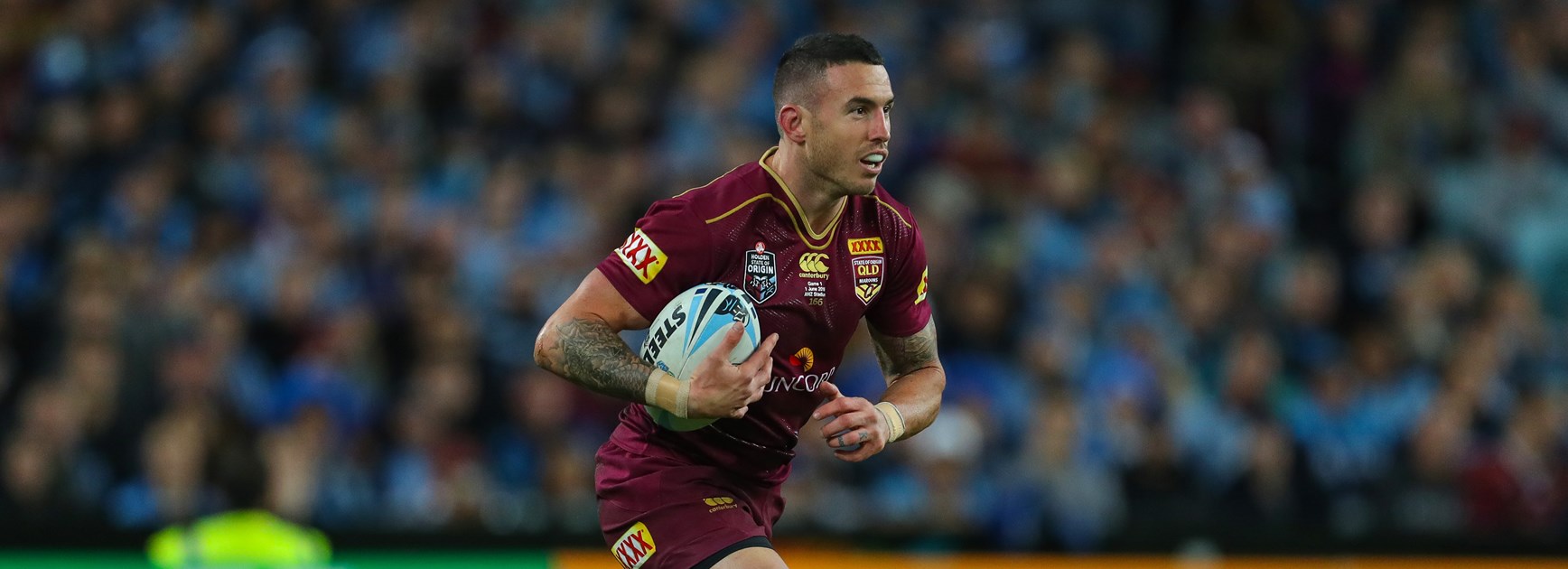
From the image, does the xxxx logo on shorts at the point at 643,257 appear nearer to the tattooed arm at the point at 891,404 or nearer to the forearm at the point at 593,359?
the forearm at the point at 593,359

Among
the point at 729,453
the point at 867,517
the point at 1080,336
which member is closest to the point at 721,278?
the point at 729,453

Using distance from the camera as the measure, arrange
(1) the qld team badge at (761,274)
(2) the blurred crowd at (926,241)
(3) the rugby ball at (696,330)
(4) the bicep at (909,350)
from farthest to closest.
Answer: (2) the blurred crowd at (926,241)
(4) the bicep at (909,350)
(1) the qld team badge at (761,274)
(3) the rugby ball at (696,330)

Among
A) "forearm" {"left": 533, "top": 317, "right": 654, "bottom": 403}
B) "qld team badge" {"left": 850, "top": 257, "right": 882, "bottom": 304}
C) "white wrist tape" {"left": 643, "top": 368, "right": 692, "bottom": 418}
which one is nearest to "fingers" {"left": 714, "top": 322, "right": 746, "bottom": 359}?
"white wrist tape" {"left": 643, "top": 368, "right": 692, "bottom": 418}

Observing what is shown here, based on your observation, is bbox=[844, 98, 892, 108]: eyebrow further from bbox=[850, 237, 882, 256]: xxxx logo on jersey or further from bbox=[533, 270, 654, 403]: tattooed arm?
bbox=[533, 270, 654, 403]: tattooed arm

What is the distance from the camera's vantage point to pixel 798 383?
5.88 metres

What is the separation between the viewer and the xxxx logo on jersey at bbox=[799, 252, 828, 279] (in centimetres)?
581

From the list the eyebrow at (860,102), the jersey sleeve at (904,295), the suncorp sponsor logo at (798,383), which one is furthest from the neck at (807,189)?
the suncorp sponsor logo at (798,383)

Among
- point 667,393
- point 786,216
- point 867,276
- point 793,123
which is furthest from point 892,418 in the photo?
point 793,123

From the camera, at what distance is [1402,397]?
37.7ft

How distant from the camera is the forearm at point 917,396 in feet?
19.5

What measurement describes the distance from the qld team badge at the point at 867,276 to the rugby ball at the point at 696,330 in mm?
488

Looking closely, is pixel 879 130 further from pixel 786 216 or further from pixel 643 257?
pixel 643 257

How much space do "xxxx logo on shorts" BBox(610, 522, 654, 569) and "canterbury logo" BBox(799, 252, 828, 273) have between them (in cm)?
93

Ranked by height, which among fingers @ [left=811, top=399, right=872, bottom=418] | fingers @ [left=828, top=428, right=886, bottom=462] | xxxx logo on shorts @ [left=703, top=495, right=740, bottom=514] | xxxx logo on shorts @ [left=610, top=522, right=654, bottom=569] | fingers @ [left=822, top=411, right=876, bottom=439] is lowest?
xxxx logo on shorts @ [left=610, top=522, right=654, bottom=569]
